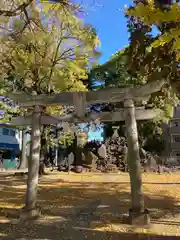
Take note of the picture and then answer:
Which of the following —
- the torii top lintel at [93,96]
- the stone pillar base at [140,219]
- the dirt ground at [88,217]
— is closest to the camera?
the dirt ground at [88,217]

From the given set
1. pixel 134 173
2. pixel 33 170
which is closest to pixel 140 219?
pixel 134 173

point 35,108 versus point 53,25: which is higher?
point 53,25

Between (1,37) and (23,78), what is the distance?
181 inches

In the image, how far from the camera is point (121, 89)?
6.72m

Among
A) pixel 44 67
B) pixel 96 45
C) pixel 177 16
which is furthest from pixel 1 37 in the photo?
pixel 177 16

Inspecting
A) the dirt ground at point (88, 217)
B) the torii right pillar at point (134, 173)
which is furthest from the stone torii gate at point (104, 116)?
the dirt ground at point (88, 217)

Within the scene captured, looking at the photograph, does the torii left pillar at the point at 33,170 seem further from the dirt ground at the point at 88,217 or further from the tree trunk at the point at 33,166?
the dirt ground at the point at 88,217

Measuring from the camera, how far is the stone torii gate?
6.31m

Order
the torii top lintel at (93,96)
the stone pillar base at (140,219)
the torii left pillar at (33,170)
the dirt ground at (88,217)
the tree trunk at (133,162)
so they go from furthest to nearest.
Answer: the torii left pillar at (33,170)
the torii top lintel at (93,96)
the tree trunk at (133,162)
the stone pillar base at (140,219)
the dirt ground at (88,217)

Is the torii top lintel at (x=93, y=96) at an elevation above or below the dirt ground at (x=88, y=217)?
above

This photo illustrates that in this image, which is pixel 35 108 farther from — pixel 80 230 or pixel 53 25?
pixel 53 25

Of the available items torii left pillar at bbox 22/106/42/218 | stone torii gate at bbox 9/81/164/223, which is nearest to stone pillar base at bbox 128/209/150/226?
stone torii gate at bbox 9/81/164/223

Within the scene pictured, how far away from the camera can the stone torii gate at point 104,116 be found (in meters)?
6.31

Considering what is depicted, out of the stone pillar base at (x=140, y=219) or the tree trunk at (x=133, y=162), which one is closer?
the stone pillar base at (x=140, y=219)
